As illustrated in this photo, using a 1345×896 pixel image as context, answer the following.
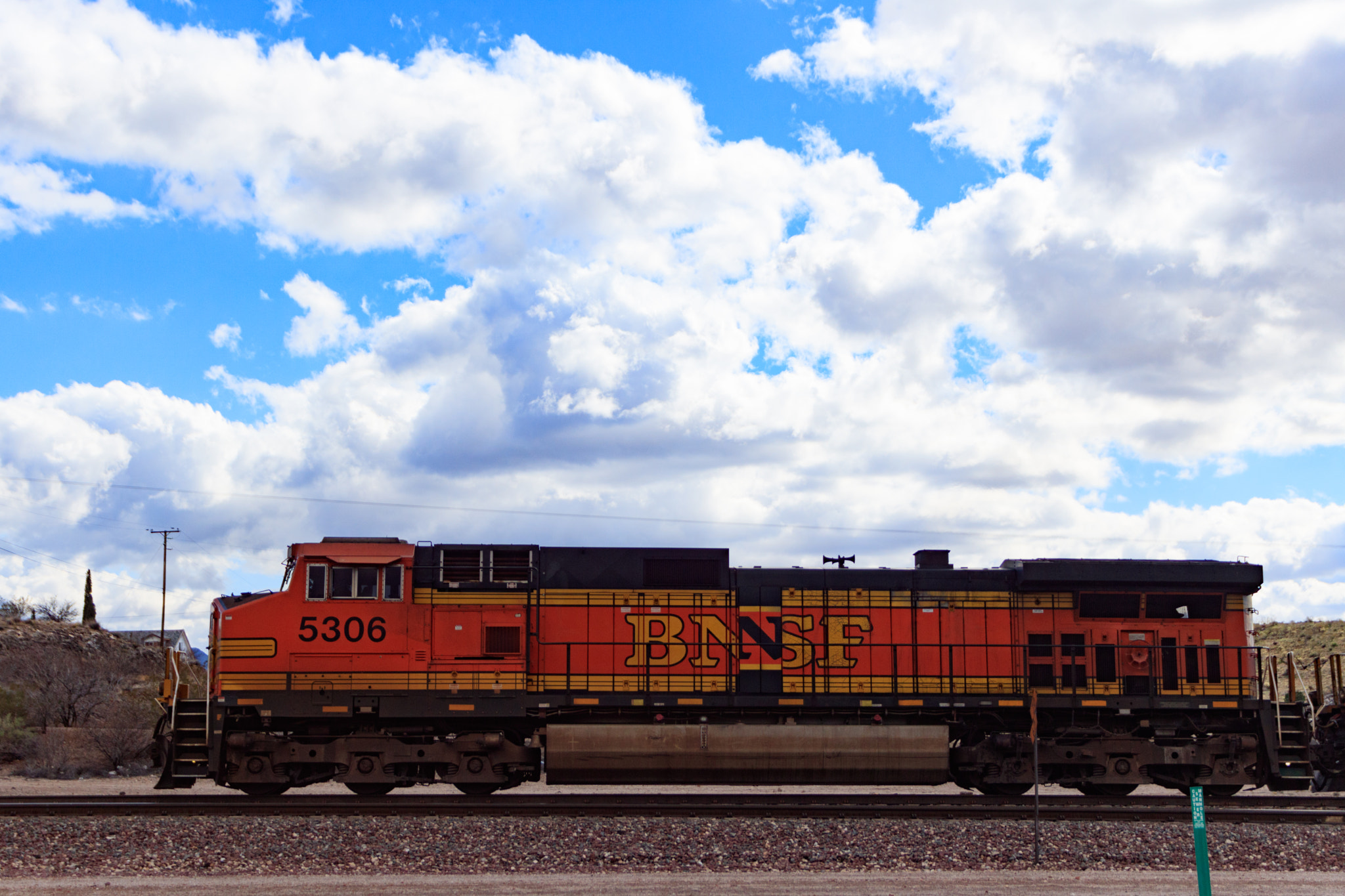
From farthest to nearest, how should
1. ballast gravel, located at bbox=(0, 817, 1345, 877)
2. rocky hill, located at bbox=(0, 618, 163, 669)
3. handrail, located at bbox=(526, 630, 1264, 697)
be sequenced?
rocky hill, located at bbox=(0, 618, 163, 669) → handrail, located at bbox=(526, 630, 1264, 697) → ballast gravel, located at bbox=(0, 817, 1345, 877)

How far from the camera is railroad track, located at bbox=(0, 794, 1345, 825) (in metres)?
13.2

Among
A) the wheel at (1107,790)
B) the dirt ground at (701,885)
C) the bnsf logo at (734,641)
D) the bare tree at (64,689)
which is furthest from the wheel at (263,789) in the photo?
the bare tree at (64,689)

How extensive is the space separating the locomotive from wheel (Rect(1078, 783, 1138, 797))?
0.04 meters

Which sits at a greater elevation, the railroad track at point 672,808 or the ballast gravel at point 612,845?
the ballast gravel at point 612,845

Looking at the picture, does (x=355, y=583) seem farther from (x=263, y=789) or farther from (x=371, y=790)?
(x=263, y=789)

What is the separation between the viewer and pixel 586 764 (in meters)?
14.5

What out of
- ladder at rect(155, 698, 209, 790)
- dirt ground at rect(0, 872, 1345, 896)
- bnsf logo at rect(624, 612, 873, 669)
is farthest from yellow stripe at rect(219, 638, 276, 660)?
bnsf logo at rect(624, 612, 873, 669)

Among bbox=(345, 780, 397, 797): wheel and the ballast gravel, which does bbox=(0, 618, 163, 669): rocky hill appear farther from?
the ballast gravel

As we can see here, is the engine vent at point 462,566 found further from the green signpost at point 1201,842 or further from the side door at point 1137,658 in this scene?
the green signpost at point 1201,842

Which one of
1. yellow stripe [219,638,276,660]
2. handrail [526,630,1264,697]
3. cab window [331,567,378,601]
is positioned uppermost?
cab window [331,567,378,601]

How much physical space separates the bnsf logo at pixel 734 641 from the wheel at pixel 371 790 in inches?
153

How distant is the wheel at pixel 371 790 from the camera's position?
14734 mm

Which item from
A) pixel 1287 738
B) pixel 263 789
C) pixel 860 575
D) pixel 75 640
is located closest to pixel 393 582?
pixel 263 789

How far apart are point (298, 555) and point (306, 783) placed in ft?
10.5
